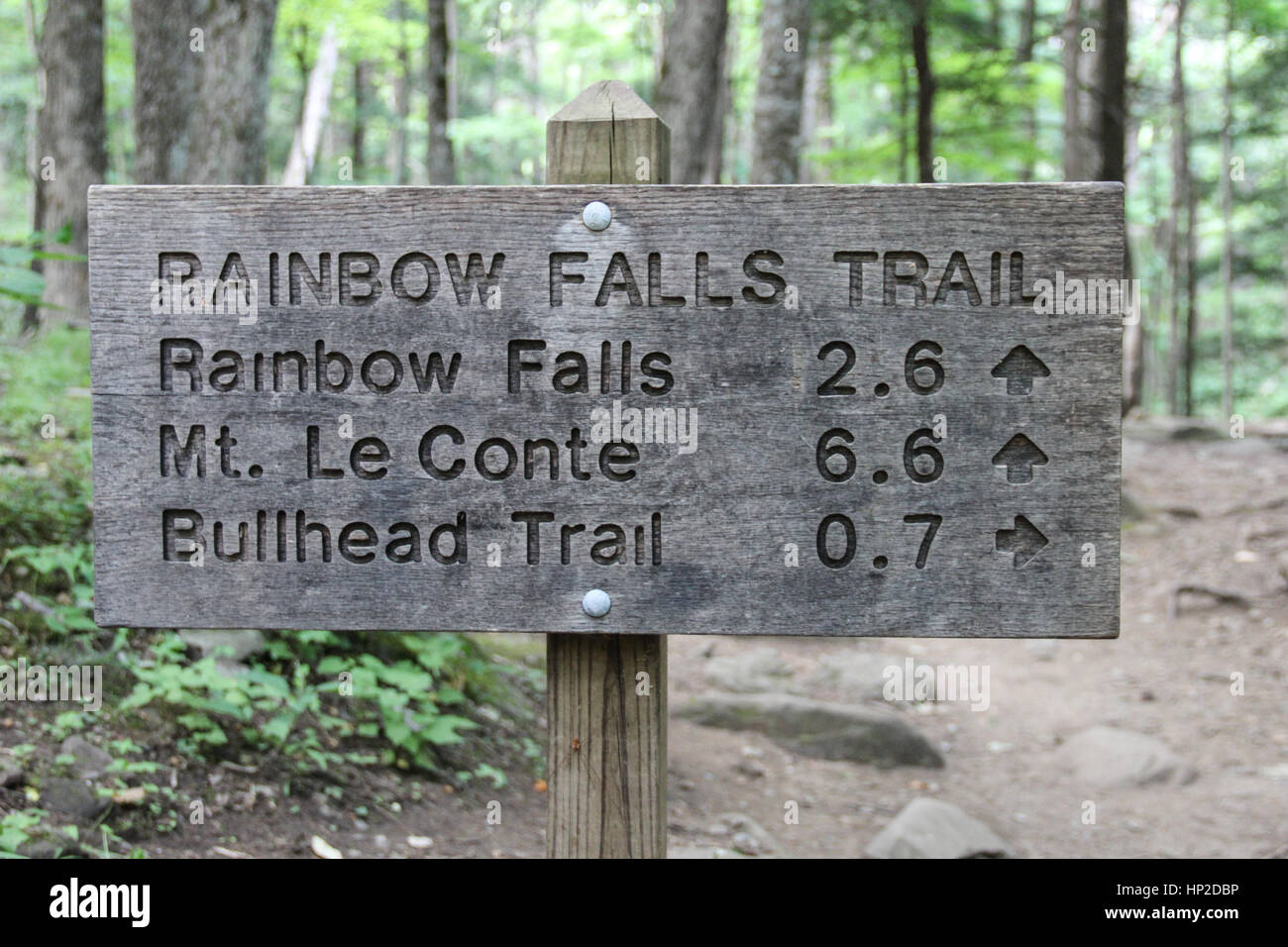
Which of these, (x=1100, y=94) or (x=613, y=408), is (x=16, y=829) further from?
(x=1100, y=94)

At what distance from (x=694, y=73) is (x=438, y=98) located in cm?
586

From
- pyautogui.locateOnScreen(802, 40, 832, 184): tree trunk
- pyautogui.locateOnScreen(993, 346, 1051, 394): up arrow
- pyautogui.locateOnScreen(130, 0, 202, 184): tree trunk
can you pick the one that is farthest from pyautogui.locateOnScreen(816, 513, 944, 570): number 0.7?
pyautogui.locateOnScreen(802, 40, 832, 184): tree trunk

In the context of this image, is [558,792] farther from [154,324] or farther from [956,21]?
[956,21]

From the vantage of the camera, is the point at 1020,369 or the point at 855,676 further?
the point at 855,676

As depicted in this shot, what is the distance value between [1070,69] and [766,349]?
41.4ft

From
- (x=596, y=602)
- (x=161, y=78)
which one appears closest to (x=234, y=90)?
(x=161, y=78)

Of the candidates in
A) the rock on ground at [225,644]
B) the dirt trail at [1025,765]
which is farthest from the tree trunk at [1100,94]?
the rock on ground at [225,644]

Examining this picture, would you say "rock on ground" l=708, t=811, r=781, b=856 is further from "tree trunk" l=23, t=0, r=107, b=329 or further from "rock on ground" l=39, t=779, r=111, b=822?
"tree trunk" l=23, t=0, r=107, b=329

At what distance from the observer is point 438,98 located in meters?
14.5

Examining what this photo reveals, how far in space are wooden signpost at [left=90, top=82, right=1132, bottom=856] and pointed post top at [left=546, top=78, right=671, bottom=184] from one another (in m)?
0.15

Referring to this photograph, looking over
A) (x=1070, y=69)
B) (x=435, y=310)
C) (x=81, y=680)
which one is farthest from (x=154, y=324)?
(x=1070, y=69)

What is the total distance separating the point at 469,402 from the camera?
1905 millimetres

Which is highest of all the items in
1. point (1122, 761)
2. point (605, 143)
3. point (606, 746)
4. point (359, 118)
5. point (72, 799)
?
point (359, 118)

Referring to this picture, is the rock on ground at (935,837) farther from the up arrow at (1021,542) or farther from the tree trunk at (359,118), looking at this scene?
the tree trunk at (359,118)
